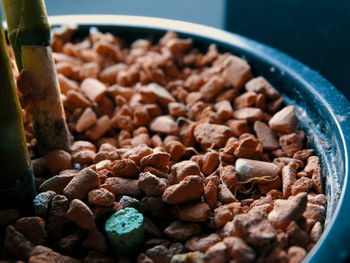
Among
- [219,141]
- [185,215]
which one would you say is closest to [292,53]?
[219,141]

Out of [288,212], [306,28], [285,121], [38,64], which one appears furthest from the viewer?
[306,28]

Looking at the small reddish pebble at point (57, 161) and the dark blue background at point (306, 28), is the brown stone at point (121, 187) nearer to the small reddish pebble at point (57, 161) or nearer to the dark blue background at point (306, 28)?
the small reddish pebble at point (57, 161)

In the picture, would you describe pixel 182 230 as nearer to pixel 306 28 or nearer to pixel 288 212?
pixel 288 212

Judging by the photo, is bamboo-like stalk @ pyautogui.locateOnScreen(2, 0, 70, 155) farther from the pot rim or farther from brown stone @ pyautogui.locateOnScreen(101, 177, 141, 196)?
the pot rim

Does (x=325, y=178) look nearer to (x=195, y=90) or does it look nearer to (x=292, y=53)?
(x=195, y=90)

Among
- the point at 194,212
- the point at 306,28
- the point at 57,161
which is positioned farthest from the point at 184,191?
the point at 306,28
